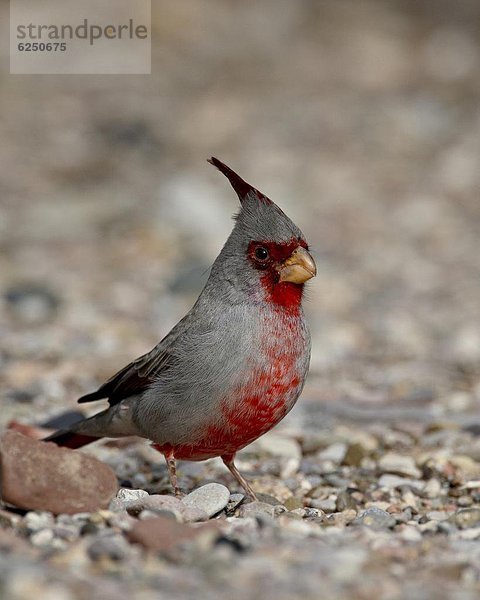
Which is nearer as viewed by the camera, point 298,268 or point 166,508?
point 166,508

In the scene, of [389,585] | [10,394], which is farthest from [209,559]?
[10,394]

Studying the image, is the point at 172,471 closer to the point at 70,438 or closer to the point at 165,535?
the point at 70,438

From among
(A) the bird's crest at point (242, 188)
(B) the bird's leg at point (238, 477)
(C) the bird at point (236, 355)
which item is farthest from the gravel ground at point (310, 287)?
(A) the bird's crest at point (242, 188)

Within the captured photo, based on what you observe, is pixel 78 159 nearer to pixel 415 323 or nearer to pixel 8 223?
pixel 8 223

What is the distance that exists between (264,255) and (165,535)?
149 cm

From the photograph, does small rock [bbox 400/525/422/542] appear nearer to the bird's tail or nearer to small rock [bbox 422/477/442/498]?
small rock [bbox 422/477/442/498]

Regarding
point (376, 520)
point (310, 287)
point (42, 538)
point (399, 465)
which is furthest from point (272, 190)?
point (42, 538)

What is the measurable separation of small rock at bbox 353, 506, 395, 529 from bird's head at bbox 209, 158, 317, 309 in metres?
0.83

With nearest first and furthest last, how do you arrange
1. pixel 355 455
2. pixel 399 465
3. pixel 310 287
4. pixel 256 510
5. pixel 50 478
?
pixel 50 478 < pixel 256 510 < pixel 399 465 < pixel 355 455 < pixel 310 287

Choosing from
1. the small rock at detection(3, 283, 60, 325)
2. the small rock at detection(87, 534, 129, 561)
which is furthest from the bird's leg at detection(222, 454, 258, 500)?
the small rock at detection(3, 283, 60, 325)

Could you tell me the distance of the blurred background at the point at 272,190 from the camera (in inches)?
266

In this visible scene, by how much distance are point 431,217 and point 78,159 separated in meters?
3.38

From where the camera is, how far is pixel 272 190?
9.73 meters

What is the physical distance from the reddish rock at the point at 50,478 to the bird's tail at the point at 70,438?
42.9 inches
